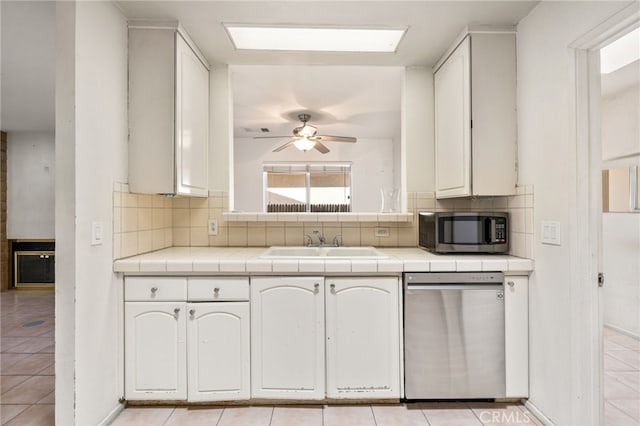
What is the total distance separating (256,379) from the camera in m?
1.87

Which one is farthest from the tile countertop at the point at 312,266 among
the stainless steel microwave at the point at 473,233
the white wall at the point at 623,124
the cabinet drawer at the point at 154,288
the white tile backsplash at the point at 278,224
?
the white wall at the point at 623,124

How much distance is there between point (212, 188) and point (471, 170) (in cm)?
179

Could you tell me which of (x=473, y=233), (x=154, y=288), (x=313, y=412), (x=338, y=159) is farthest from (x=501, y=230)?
(x=338, y=159)

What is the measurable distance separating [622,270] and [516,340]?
1955mm

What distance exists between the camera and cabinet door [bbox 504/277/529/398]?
1.88 m

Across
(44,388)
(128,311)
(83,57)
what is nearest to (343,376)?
(128,311)

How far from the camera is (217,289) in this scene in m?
1.86

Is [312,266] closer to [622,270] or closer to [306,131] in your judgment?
[306,131]

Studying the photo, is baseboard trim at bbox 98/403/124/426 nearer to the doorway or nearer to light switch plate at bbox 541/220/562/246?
light switch plate at bbox 541/220/562/246

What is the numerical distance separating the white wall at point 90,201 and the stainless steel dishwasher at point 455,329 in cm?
160

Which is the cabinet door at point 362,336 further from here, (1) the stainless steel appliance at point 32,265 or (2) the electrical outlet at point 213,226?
(1) the stainless steel appliance at point 32,265

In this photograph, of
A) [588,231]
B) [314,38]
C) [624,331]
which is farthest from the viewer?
[624,331]

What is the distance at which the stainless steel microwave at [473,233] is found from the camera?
2021 millimetres

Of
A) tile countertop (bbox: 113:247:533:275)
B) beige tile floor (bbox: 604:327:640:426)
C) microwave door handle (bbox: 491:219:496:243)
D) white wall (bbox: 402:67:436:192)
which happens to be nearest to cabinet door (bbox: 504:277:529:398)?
tile countertop (bbox: 113:247:533:275)
